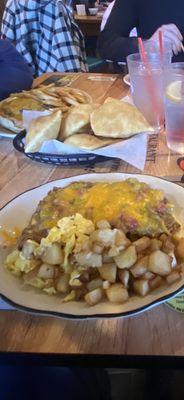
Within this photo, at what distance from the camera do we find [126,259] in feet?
1.85

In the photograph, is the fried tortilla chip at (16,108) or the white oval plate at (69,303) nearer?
the white oval plate at (69,303)

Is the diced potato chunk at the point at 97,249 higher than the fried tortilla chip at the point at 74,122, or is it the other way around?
the diced potato chunk at the point at 97,249

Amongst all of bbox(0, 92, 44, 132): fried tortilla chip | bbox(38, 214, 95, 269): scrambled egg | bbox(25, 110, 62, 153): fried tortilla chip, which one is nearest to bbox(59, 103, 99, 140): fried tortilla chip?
bbox(25, 110, 62, 153): fried tortilla chip

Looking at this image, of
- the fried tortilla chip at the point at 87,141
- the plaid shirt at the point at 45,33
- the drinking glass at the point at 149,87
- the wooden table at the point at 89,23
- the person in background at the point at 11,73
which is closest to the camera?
the fried tortilla chip at the point at 87,141

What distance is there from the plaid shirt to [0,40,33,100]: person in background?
2.14 ft

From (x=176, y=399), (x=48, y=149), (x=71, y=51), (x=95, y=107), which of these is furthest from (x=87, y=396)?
(x=71, y=51)

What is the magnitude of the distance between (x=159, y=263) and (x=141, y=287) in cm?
4

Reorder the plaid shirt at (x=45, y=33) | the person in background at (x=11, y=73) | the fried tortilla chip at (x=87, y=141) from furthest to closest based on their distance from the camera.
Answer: the plaid shirt at (x=45, y=33) → the person in background at (x=11, y=73) → the fried tortilla chip at (x=87, y=141)

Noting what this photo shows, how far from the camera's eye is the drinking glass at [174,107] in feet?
3.24

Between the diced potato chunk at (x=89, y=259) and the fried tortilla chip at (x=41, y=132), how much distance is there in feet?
1.63

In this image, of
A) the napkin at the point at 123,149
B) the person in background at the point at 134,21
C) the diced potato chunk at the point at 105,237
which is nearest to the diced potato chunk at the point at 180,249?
the diced potato chunk at the point at 105,237

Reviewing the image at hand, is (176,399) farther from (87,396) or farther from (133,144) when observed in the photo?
(133,144)

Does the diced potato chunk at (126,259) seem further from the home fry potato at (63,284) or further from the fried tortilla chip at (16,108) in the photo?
the fried tortilla chip at (16,108)

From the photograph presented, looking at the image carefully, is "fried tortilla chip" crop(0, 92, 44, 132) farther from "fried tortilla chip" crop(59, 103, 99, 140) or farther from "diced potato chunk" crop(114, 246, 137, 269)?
"diced potato chunk" crop(114, 246, 137, 269)
